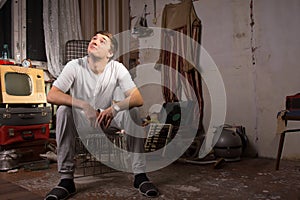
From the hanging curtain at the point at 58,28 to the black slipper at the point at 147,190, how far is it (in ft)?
7.39

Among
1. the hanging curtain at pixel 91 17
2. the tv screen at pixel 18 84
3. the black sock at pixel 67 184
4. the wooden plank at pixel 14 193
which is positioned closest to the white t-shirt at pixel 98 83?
the black sock at pixel 67 184

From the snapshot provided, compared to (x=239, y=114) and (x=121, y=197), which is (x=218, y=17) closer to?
(x=239, y=114)

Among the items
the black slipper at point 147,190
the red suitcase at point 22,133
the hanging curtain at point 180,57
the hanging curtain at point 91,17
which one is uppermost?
the hanging curtain at point 91,17

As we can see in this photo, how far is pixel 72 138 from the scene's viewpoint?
1508mm

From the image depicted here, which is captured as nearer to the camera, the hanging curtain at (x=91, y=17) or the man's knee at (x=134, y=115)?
the man's knee at (x=134, y=115)

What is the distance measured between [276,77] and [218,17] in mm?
888

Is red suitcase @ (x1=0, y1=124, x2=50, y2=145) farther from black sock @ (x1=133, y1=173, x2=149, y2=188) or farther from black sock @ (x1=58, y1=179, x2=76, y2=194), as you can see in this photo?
black sock @ (x1=133, y1=173, x2=149, y2=188)

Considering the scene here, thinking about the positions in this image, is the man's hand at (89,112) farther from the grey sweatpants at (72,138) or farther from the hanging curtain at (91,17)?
the hanging curtain at (91,17)

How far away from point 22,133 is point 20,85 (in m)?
0.46

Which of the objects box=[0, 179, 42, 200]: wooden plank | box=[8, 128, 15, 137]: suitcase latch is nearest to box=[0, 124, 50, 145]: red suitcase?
box=[8, 128, 15, 137]: suitcase latch

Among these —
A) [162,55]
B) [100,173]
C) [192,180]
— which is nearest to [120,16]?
[162,55]

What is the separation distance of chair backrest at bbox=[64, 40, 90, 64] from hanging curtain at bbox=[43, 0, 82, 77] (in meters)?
0.09

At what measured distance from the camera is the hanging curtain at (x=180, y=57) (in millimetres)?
3104

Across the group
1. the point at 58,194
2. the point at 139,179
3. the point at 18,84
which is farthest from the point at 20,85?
the point at 139,179
